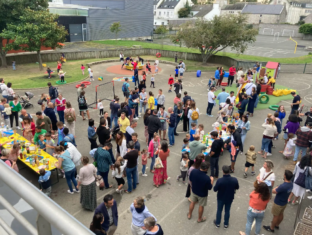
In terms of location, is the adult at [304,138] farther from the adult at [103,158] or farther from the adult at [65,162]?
the adult at [65,162]

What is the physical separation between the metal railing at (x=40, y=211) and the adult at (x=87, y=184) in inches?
214

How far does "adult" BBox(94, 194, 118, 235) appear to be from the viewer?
5148mm

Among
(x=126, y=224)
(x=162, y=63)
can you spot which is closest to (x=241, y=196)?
(x=126, y=224)

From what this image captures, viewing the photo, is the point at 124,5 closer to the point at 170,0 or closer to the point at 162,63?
the point at 162,63

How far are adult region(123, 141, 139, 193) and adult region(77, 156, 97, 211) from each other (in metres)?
1.10

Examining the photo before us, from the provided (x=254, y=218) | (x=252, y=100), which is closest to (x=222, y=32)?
(x=252, y=100)

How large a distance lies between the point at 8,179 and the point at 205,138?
30.5 feet

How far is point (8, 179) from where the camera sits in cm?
120

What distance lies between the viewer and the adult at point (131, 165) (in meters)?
7.34

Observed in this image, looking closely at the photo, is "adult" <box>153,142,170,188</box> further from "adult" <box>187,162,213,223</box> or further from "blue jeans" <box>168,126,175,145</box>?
"blue jeans" <box>168,126,175,145</box>

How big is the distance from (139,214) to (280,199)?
3588 mm

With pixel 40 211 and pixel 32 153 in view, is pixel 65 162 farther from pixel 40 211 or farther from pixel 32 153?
pixel 40 211

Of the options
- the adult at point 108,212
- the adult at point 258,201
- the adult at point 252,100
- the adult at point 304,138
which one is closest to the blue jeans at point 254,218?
the adult at point 258,201

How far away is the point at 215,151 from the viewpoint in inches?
320
